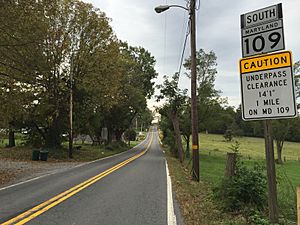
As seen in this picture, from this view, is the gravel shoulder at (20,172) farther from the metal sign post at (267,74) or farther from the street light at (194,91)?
the metal sign post at (267,74)

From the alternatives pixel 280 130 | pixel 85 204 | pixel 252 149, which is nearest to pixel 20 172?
pixel 85 204

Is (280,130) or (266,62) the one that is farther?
(280,130)

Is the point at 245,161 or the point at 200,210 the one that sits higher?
the point at 200,210

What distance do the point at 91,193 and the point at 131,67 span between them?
113 ft

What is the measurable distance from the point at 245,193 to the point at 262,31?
4.23 m

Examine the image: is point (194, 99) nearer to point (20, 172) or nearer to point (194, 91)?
A: point (194, 91)

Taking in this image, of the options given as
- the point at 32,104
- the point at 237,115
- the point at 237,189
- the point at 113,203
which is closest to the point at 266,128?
the point at 237,189

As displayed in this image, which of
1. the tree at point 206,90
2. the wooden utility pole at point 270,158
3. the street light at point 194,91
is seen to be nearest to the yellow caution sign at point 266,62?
the wooden utility pole at point 270,158

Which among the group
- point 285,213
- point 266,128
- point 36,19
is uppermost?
point 36,19

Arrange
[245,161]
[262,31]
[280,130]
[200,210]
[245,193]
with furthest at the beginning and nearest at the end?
[280,130], [245,161], [200,210], [245,193], [262,31]

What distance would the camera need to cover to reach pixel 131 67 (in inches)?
1671

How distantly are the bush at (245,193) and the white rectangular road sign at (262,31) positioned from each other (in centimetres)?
383

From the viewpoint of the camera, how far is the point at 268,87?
4.44 meters

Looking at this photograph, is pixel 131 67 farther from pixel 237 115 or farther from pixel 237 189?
pixel 237 115
